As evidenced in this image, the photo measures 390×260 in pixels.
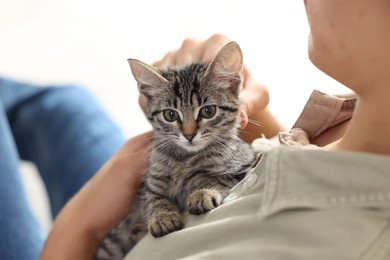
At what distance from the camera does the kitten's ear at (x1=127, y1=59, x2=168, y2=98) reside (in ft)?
4.07

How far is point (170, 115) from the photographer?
1.26 m

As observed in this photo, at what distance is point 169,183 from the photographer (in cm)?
123

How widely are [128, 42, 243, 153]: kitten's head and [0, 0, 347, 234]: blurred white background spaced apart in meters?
0.85

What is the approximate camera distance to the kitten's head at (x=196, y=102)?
122 cm

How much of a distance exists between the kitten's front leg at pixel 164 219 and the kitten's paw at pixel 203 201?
1.5 inches

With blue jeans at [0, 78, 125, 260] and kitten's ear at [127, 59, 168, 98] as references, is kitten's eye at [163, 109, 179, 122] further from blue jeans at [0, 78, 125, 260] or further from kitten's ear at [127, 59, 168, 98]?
blue jeans at [0, 78, 125, 260]

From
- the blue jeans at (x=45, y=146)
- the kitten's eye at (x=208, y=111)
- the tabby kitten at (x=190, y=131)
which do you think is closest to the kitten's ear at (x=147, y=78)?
the tabby kitten at (x=190, y=131)

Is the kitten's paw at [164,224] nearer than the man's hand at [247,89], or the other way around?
the kitten's paw at [164,224]

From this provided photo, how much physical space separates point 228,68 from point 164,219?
1.31ft

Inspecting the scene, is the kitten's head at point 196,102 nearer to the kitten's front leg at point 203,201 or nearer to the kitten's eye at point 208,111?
the kitten's eye at point 208,111

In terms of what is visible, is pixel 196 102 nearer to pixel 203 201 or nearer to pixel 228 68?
pixel 228 68

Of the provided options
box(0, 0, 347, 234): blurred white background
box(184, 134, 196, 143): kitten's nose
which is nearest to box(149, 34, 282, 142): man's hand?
box(184, 134, 196, 143): kitten's nose

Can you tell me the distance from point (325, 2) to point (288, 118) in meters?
1.16

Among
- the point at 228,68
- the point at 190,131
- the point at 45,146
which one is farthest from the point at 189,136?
the point at 45,146
